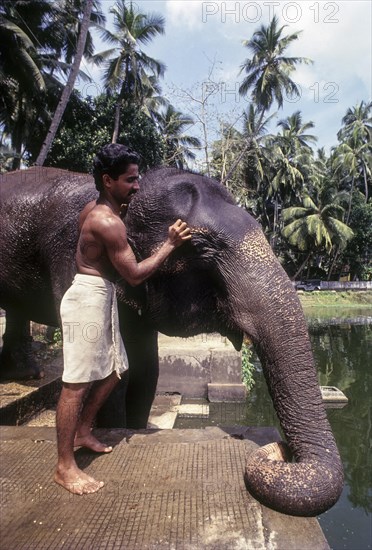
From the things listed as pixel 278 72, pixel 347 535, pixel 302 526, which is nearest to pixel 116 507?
pixel 302 526

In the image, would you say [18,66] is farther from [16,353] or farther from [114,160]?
[114,160]

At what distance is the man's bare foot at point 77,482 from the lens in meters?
2.37

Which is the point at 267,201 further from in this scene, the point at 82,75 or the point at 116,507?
the point at 116,507

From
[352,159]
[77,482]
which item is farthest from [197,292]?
[352,159]

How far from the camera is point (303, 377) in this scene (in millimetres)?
2320

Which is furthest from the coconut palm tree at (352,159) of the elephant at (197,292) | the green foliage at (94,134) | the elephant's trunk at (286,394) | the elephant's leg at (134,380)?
the elephant's trunk at (286,394)

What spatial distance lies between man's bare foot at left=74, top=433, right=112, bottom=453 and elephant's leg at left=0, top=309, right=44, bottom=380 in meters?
2.07

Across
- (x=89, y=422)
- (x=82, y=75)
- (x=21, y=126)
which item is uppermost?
(x=82, y=75)

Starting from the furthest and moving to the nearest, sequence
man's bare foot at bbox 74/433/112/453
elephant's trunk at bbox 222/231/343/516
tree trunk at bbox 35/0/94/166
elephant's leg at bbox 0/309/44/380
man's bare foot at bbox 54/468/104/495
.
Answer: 1. tree trunk at bbox 35/0/94/166
2. elephant's leg at bbox 0/309/44/380
3. man's bare foot at bbox 74/433/112/453
4. man's bare foot at bbox 54/468/104/495
5. elephant's trunk at bbox 222/231/343/516

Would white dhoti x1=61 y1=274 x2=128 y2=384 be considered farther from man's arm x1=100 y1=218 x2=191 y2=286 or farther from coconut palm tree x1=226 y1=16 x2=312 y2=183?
coconut palm tree x1=226 y1=16 x2=312 y2=183

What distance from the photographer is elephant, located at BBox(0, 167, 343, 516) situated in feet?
7.25

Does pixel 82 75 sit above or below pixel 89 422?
above

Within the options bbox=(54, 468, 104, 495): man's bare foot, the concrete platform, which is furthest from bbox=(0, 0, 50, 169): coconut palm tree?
bbox=(54, 468, 104, 495): man's bare foot

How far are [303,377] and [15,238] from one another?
93.8 inches
